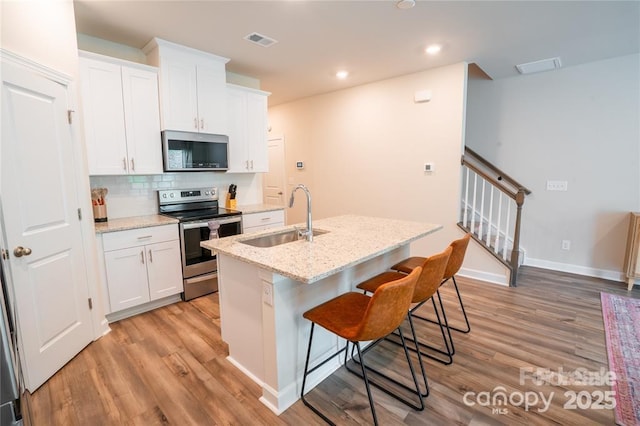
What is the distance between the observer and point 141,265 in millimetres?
2918

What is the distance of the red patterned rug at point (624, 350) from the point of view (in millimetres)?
1787

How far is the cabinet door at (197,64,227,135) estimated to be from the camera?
11.2 feet

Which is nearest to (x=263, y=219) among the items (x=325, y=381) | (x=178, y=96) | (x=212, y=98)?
(x=212, y=98)

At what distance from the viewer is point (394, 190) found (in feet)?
14.6

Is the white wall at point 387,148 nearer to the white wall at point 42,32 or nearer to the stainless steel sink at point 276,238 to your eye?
the stainless steel sink at point 276,238

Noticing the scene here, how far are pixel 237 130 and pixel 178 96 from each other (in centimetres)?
84

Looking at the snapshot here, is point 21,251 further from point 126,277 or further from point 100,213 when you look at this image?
point 100,213

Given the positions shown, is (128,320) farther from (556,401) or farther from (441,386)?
A: (556,401)

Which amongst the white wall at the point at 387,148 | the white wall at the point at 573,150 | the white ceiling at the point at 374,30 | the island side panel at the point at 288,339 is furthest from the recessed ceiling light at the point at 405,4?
the white wall at the point at 573,150

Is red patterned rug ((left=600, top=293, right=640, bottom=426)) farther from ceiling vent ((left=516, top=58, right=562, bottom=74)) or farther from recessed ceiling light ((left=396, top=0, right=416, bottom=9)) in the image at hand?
recessed ceiling light ((left=396, top=0, right=416, bottom=9))

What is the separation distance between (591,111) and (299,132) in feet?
13.7

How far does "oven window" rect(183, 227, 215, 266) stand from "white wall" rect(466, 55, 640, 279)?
4150 mm

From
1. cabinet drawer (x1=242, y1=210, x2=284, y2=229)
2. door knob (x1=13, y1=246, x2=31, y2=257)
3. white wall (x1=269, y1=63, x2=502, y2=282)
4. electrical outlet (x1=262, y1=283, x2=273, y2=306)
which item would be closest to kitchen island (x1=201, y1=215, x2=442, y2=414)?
electrical outlet (x1=262, y1=283, x2=273, y2=306)

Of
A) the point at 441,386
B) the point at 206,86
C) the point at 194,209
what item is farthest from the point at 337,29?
the point at 441,386
